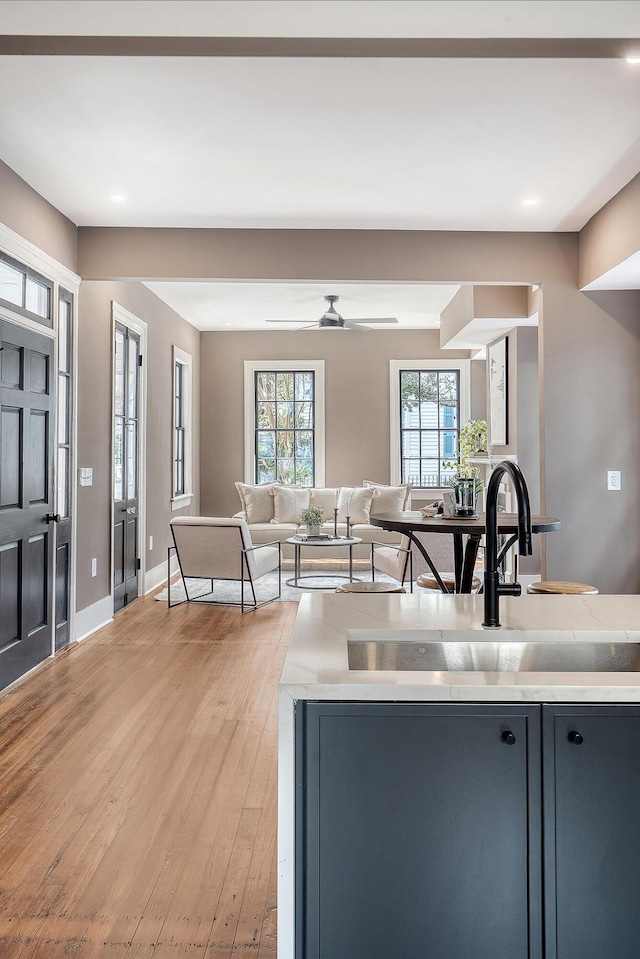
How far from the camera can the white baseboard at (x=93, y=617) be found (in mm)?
4789

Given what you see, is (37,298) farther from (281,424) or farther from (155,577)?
(281,424)

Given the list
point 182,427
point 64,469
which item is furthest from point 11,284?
point 182,427

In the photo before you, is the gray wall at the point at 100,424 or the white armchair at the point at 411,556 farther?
the white armchair at the point at 411,556

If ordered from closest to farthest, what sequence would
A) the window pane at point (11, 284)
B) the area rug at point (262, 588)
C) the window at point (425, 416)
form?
1. the window pane at point (11, 284)
2. the area rug at point (262, 588)
3. the window at point (425, 416)

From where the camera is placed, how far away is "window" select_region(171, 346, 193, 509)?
7840 millimetres

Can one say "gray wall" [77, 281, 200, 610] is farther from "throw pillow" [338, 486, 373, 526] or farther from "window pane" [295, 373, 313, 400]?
"window pane" [295, 373, 313, 400]

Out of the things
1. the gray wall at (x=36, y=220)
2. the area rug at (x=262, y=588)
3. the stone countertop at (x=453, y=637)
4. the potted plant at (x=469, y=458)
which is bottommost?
the area rug at (x=262, y=588)

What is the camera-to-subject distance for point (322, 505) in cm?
855

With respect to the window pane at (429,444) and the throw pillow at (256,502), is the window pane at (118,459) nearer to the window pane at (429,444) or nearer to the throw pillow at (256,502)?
the throw pillow at (256,502)

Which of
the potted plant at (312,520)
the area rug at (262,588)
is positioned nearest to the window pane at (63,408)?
the area rug at (262,588)

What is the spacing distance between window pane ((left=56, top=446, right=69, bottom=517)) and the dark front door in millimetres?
274

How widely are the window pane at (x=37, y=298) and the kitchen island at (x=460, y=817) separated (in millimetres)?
3462

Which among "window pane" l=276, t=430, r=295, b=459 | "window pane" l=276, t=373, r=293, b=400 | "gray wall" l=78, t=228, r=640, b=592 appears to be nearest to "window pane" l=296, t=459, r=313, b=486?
"window pane" l=276, t=430, r=295, b=459

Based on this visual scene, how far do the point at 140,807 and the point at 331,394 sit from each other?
23.3ft
